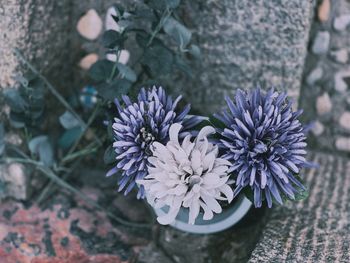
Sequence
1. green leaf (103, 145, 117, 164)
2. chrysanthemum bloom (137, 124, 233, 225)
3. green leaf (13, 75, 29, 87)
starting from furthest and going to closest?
green leaf (13, 75, 29, 87), green leaf (103, 145, 117, 164), chrysanthemum bloom (137, 124, 233, 225)

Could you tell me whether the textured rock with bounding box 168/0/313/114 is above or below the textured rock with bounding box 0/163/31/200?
above

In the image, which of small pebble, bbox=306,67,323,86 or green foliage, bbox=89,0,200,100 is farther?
small pebble, bbox=306,67,323,86

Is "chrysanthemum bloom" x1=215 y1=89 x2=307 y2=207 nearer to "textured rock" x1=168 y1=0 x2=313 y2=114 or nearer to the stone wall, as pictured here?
"textured rock" x1=168 y1=0 x2=313 y2=114

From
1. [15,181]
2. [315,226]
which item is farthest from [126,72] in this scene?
[315,226]

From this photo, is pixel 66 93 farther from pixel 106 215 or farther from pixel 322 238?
pixel 322 238

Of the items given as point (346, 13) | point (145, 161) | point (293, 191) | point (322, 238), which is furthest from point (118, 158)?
point (346, 13)

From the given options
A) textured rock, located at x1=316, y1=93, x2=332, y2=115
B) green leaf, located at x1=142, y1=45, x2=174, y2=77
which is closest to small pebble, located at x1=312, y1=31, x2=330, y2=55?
textured rock, located at x1=316, y1=93, x2=332, y2=115

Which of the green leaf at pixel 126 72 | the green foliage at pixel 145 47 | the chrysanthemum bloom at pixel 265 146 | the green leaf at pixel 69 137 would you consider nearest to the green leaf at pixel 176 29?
the green foliage at pixel 145 47

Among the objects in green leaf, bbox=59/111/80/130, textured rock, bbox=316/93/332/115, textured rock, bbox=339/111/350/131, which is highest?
textured rock, bbox=316/93/332/115
